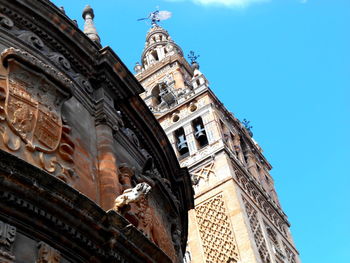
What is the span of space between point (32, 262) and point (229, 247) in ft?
67.2

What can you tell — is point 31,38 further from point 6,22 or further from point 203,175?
point 203,175

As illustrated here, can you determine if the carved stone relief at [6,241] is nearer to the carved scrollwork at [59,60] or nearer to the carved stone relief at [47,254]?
the carved stone relief at [47,254]

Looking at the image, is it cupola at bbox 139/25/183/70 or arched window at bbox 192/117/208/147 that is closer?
arched window at bbox 192/117/208/147

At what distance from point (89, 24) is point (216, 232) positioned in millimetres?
15702

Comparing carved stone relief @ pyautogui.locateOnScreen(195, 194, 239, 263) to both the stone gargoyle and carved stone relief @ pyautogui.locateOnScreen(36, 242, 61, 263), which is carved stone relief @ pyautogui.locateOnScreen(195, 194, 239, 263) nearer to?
the stone gargoyle

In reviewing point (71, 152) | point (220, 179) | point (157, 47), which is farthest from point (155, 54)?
point (71, 152)

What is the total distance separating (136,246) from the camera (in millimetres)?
9234

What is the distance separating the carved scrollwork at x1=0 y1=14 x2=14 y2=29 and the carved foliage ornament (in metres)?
0.86

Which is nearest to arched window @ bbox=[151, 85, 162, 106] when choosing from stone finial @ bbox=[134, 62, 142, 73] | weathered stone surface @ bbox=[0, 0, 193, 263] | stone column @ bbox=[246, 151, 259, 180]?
stone finial @ bbox=[134, 62, 142, 73]

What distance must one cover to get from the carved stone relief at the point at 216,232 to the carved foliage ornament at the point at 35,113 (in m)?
18.3

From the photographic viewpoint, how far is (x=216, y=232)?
93.6ft

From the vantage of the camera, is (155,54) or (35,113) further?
(155,54)

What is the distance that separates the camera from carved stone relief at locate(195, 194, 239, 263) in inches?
1081

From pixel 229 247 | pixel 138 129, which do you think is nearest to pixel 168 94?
pixel 229 247
